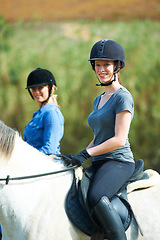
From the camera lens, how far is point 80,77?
8.34 metres

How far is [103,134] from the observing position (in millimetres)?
2320

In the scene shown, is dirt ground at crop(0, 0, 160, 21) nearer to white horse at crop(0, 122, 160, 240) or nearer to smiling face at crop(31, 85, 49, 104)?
smiling face at crop(31, 85, 49, 104)

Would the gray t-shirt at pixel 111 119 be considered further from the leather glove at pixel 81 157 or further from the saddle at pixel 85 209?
the saddle at pixel 85 209

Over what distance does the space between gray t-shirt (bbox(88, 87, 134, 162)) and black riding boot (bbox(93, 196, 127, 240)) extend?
374mm

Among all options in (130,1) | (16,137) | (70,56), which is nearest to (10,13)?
(70,56)

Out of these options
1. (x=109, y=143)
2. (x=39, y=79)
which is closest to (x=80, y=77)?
(x=39, y=79)

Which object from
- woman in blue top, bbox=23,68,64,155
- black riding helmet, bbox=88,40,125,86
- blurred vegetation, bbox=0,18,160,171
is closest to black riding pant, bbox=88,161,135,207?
black riding helmet, bbox=88,40,125,86

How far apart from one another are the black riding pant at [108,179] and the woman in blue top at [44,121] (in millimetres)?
798

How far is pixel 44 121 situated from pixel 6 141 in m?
0.94

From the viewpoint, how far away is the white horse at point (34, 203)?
6.95 feet

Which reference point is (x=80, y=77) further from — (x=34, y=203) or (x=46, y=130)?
(x=34, y=203)

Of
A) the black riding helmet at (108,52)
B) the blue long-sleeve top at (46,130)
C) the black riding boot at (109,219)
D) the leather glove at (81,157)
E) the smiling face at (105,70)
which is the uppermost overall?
the black riding helmet at (108,52)

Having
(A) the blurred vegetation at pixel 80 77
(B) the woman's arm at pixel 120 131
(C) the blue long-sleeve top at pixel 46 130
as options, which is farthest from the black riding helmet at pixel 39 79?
(A) the blurred vegetation at pixel 80 77

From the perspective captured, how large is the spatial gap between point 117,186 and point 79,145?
5.91 metres
